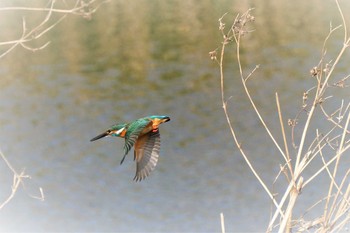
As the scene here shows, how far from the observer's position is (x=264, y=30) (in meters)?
14.4

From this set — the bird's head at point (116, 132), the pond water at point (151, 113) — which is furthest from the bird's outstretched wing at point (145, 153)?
the pond water at point (151, 113)

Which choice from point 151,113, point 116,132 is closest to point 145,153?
point 116,132

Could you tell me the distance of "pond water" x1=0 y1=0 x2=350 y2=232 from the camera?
6816mm

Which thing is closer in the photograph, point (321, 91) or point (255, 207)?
point (321, 91)

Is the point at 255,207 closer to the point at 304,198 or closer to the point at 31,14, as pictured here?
the point at 304,198

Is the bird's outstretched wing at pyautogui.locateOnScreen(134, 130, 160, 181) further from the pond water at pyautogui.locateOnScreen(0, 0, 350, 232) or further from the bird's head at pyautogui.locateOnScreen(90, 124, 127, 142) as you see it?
the pond water at pyautogui.locateOnScreen(0, 0, 350, 232)

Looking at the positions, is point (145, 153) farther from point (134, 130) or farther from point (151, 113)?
point (151, 113)

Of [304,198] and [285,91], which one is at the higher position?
[285,91]

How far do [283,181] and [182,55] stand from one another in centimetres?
610

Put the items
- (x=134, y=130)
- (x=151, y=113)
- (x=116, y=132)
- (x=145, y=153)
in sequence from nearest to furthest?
(x=134, y=130) < (x=116, y=132) < (x=145, y=153) < (x=151, y=113)

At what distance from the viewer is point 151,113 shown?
891 cm

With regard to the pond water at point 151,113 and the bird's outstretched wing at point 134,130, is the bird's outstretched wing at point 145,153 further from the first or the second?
the pond water at point 151,113

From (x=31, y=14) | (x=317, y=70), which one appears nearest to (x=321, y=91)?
(x=317, y=70)

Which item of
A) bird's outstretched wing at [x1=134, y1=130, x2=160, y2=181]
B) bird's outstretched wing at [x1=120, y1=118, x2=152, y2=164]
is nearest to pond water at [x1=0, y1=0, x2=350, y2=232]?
bird's outstretched wing at [x1=120, y1=118, x2=152, y2=164]
